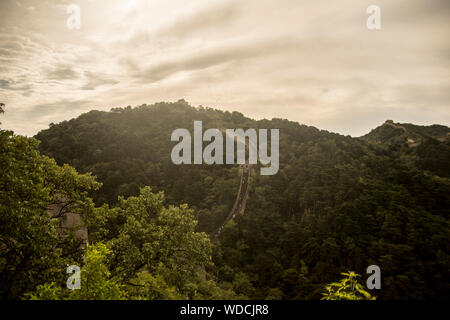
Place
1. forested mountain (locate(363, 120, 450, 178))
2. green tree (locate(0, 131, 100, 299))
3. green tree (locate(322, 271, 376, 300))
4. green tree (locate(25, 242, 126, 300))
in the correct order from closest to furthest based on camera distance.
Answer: green tree (locate(322, 271, 376, 300)) → green tree (locate(25, 242, 126, 300)) → green tree (locate(0, 131, 100, 299)) → forested mountain (locate(363, 120, 450, 178))

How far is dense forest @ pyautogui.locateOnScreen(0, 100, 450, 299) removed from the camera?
10211 millimetres

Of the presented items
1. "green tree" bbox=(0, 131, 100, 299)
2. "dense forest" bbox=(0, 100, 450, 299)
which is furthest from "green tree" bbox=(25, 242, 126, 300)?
"green tree" bbox=(0, 131, 100, 299)

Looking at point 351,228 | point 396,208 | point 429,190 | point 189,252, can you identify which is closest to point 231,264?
point 351,228

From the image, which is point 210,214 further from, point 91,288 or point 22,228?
point 91,288

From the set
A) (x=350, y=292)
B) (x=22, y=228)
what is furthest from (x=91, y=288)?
(x=350, y=292)

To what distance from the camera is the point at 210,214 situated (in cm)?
6975

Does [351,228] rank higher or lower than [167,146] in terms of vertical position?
lower

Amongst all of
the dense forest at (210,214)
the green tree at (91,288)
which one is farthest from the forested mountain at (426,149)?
the green tree at (91,288)

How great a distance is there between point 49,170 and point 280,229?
63336 millimetres

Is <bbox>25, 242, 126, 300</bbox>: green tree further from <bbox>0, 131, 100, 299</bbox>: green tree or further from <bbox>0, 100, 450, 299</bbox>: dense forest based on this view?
<bbox>0, 131, 100, 299</bbox>: green tree

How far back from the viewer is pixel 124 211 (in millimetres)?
14672

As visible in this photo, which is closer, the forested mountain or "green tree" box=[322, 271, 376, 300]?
"green tree" box=[322, 271, 376, 300]

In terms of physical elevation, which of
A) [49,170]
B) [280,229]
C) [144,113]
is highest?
[144,113]
